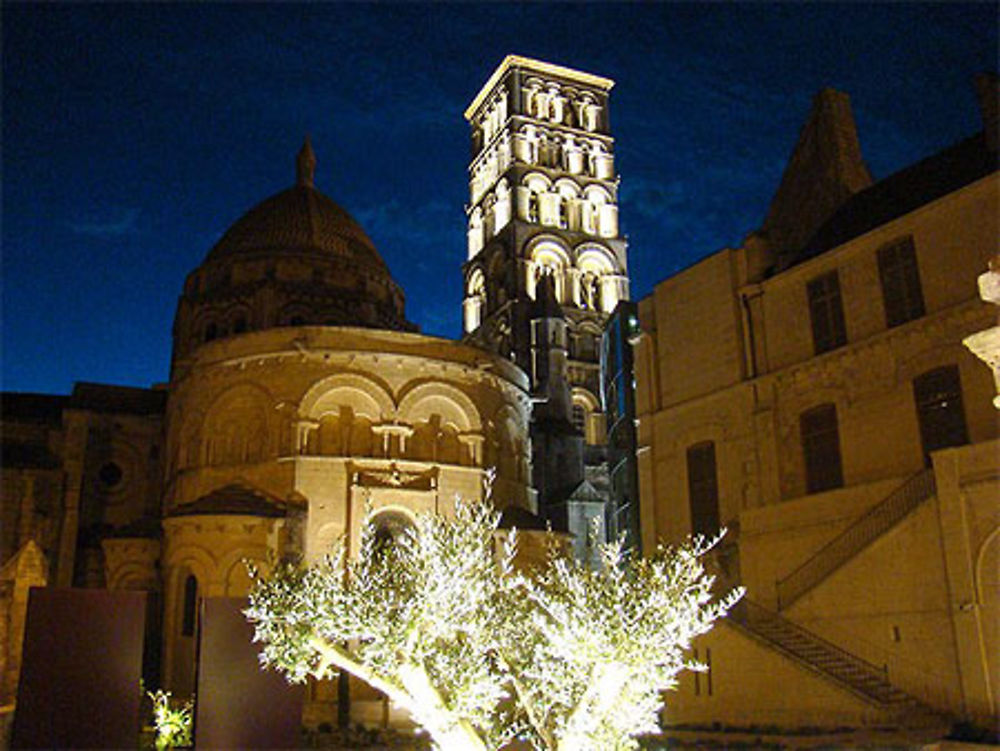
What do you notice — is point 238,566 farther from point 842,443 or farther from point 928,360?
point 928,360

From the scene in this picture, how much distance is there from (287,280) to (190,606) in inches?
728

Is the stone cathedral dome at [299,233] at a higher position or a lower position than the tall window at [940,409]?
higher

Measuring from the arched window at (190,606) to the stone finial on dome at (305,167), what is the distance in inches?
1057

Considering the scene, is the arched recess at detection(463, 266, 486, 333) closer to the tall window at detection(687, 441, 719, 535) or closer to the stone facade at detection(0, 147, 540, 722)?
the stone facade at detection(0, 147, 540, 722)

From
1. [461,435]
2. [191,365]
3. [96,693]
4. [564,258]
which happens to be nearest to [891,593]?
[96,693]

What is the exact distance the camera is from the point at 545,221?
6512 cm

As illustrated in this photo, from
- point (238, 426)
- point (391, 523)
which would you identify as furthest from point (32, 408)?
point (391, 523)

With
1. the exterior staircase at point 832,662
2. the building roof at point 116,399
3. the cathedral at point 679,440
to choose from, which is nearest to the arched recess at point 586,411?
the cathedral at point 679,440

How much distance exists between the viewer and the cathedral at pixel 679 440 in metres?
19.3

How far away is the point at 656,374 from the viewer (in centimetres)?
2933

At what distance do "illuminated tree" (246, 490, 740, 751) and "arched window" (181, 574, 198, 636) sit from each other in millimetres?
18417

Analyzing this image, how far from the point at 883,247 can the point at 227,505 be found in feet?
69.6

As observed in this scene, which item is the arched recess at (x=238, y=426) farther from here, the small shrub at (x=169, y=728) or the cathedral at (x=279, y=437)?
the small shrub at (x=169, y=728)

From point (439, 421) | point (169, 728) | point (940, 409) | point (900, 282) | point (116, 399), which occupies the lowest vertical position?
point (169, 728)
